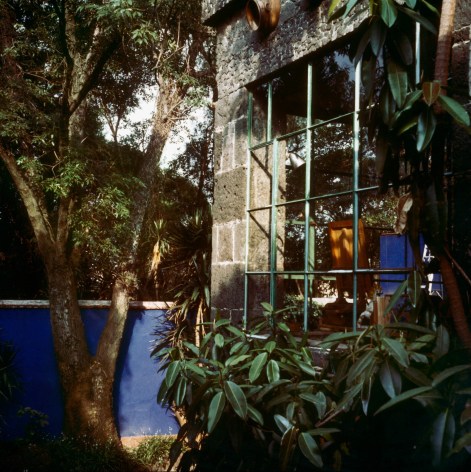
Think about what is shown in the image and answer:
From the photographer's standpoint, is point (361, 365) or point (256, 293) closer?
point (361, 365)

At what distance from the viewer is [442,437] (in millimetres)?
1464

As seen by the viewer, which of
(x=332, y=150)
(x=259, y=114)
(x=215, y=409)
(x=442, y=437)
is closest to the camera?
(x=442, y=437)

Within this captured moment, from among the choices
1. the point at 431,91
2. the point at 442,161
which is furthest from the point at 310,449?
the point at 431,91

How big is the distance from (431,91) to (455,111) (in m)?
0.11

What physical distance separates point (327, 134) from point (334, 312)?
633 cm

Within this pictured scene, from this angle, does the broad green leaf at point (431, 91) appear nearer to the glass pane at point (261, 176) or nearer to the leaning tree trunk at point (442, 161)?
the leaning tree trunk at point (442, 161)

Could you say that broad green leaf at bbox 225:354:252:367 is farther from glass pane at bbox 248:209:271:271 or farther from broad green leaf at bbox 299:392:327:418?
glass pane at bbox 248:209:271:271

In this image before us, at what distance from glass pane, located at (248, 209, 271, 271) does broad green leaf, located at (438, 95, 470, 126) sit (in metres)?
2.13

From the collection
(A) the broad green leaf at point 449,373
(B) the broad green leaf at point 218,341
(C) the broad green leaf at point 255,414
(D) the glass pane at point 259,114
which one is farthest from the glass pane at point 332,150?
(A) the broad green leaf at point 449,373

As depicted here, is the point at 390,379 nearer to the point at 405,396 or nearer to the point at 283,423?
the point at 405,396

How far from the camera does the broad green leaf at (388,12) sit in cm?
192

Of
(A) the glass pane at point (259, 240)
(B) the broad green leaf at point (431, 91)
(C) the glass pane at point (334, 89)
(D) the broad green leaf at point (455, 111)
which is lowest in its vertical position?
(A) the glass pane at point (259, 240)

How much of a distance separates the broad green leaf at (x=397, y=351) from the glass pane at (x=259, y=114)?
2355mm

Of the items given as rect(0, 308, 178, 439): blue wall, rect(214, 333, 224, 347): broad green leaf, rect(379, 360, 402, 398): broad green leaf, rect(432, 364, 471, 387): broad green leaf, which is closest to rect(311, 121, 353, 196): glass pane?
rect(0, 308, 178, 439): blue wall
